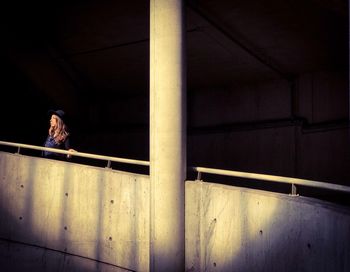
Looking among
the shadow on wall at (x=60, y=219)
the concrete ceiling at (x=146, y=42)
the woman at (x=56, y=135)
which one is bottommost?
the shadow on wall at (x=60, y=219)

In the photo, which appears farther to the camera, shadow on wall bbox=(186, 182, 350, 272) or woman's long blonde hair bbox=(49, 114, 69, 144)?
woman's long blonde hair bbox=(49, 114, 69, 144)

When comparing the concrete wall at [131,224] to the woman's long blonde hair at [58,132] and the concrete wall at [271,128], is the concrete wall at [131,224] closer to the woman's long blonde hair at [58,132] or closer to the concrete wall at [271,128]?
the woman's long blonde hair at [58,132]

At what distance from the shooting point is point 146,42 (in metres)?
11.7

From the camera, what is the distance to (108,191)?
24.5 ft

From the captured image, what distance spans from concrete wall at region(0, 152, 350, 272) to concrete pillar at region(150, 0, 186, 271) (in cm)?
23

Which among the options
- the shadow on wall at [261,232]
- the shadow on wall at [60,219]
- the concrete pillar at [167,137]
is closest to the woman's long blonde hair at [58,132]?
the shadow on wall at [60,219]

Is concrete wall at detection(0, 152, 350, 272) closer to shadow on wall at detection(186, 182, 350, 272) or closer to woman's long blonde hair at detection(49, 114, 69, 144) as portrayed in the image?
shadow on wall at detection(186, 182, 350, 272)

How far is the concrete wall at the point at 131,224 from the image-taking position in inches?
209

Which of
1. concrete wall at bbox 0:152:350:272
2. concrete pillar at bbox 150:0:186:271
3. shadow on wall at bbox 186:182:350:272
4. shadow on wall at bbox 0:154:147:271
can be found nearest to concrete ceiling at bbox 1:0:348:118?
concrete pillar at bbox 150:0:186:271

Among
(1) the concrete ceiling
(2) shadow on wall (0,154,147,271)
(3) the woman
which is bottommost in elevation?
(2) shadow on wall (0,154,147,271)

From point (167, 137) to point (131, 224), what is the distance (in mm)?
1591

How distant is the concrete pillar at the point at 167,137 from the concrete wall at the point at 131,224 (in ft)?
0.75

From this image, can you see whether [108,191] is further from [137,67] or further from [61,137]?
[137,67]

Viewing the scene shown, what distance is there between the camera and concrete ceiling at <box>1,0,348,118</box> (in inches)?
388
